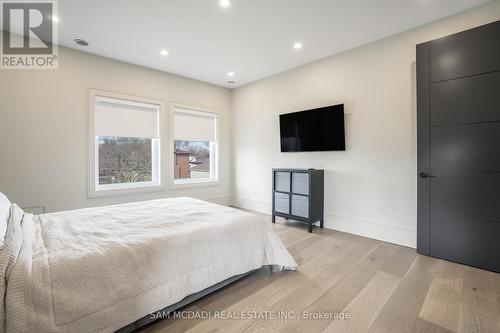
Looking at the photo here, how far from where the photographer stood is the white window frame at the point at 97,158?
3537mm

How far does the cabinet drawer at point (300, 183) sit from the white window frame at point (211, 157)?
198 centimetres

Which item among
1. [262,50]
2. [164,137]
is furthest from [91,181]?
[262,50]

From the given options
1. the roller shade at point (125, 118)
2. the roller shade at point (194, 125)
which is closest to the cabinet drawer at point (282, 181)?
the roller shade at point (194, 125)

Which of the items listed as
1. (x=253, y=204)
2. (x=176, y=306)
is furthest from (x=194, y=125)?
(x=176, y=306)

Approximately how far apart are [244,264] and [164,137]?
120 inches

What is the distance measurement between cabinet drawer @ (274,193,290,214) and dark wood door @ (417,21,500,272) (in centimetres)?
180

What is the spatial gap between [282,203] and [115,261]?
293 centimetres

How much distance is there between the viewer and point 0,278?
42.9 inches

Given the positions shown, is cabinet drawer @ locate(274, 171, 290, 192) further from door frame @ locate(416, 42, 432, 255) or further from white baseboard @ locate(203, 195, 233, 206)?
door frame @ locate(416, 42, 432, 255)

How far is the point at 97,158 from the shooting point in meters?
3.67

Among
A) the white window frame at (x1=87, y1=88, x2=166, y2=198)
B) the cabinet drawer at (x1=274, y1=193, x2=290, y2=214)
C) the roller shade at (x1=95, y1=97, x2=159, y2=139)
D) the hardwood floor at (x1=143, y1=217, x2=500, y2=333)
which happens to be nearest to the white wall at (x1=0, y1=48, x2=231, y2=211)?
the white window frame at (x1=87, y1=88, x2=166, y2=198)

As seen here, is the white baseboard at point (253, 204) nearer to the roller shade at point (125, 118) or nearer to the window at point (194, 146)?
the window at point (194, 146)

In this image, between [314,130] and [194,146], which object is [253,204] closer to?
[194,146]

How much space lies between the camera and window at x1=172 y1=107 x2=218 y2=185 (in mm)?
4598
